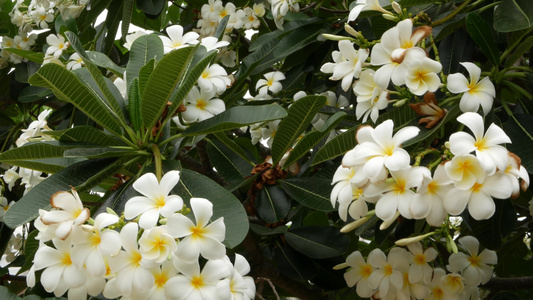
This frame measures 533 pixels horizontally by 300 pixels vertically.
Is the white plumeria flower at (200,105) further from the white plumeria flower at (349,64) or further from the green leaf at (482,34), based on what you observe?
the green leaf at (482,34)

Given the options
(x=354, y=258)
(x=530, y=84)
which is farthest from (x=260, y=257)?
(x=530, y=84)

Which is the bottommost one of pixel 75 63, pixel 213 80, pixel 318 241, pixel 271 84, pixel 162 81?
pixel 318 241

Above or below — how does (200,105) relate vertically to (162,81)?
below

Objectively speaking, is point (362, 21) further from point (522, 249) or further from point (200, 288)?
point (200, 288)

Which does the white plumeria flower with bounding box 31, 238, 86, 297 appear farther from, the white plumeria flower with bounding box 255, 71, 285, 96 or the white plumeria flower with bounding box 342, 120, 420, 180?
the white plumeria flower with bounding box 255, 71, 285, 96

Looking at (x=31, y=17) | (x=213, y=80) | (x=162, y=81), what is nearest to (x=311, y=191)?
(x=213, y=80)

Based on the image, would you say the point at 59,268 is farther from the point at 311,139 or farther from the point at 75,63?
the point at 75,63

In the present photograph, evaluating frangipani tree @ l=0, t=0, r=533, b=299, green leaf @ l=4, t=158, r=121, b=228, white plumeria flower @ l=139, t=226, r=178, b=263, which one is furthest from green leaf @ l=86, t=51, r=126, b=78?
white plumeria flower @ l=139, t=226, r=178, b=263
